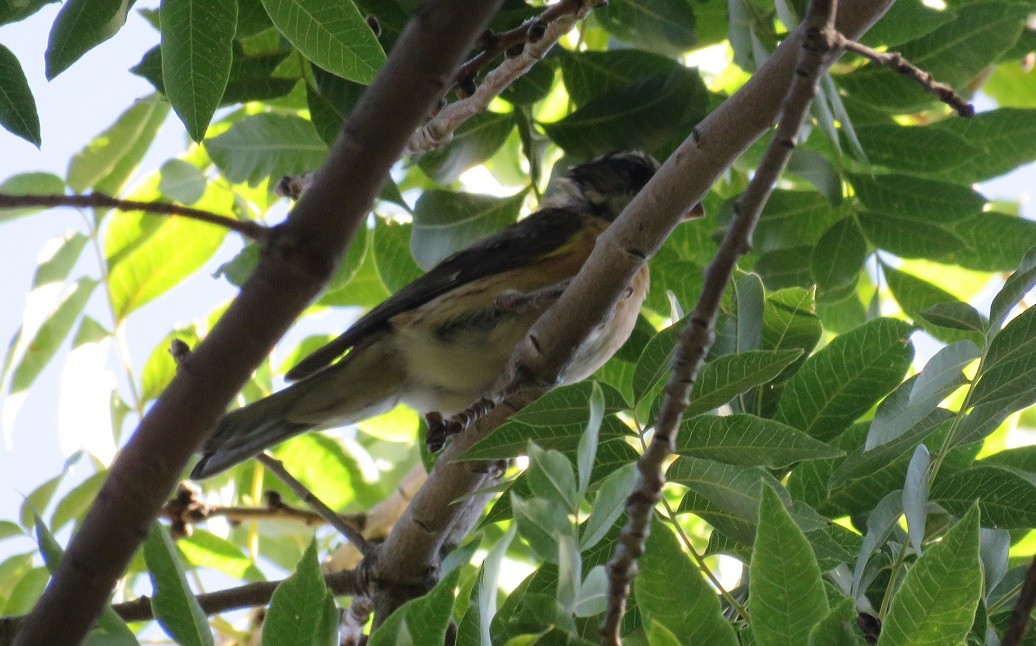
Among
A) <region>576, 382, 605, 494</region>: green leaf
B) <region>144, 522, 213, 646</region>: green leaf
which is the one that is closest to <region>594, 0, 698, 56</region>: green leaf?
<region>576, 382, 605, 494</region>: green leaf

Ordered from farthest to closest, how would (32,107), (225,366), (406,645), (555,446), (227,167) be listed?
(227,167) → (32,107) → (555,446) → (406,645) → (225,366)

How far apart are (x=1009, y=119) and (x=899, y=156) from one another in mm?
353

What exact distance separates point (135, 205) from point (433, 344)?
2.45 meters

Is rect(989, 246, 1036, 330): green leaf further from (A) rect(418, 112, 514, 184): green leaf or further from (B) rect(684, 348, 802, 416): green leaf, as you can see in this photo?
(A) rect(418, 112, 514, 184): green leaf

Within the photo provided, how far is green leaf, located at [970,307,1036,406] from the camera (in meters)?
1.97

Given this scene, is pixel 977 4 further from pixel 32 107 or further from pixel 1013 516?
pixel 32 107

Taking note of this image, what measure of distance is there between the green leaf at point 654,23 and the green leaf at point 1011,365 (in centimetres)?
140

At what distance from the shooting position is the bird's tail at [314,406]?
3619 millimetres

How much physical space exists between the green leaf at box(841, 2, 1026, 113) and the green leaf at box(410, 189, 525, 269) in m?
1.15

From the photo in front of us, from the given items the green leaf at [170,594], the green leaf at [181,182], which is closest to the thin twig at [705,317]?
the green leaf at [170,594]

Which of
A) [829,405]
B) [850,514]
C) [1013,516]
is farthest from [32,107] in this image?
[1013,516]

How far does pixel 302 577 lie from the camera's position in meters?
1.69

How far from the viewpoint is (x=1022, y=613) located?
1682 mm

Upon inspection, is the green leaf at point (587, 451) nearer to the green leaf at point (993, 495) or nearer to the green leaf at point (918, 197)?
the green leaf at point (993, 495)
